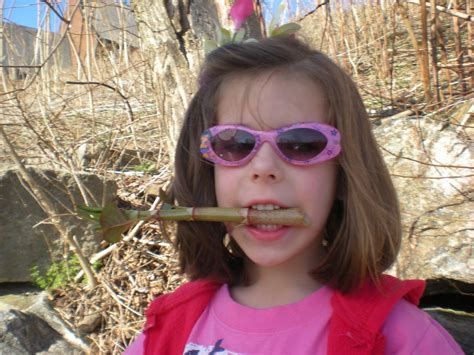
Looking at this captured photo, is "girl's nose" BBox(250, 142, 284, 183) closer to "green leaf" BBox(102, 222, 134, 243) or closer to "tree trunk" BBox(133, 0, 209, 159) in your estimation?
"green leaf" BBox(102, 222, 134, 243)

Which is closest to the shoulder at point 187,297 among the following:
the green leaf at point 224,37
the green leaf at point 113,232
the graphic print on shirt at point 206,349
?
the graphic print on shirt at point 206,349

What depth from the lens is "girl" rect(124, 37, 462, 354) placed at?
4.09 feet

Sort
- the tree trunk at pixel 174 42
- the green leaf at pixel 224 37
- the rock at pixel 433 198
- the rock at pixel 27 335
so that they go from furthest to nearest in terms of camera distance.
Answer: the rock at pixel 27 335 → the tree trunk at pixel 174 42 → the rock at pixel 433 198 → the green leaf at pixel 224 37

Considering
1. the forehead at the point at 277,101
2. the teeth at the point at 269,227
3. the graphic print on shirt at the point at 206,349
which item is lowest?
the graphic print on shirt at the point at 206,349

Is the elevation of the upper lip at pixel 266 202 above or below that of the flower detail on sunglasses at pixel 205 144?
below

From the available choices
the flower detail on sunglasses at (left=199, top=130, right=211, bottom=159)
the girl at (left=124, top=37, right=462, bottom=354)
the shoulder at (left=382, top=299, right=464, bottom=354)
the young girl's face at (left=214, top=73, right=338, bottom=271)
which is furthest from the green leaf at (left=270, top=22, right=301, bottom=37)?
the shoulder at (left=382, top=299, right=464, bottom=354)

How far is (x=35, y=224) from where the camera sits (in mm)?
3561

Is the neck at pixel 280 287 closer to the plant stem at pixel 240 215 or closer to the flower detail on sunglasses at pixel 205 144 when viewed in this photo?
the plant stem at pixel 240 215

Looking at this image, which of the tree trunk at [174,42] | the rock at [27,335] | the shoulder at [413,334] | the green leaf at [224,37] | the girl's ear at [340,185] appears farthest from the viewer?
the rock at [27,335]

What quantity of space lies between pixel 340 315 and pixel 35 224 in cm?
273

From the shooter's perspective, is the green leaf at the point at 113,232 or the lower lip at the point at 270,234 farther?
the green leaf at the point at 113,232

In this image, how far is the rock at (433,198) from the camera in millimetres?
2316

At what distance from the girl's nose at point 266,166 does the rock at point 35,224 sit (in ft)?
7.71

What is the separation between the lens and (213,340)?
4.47ft
